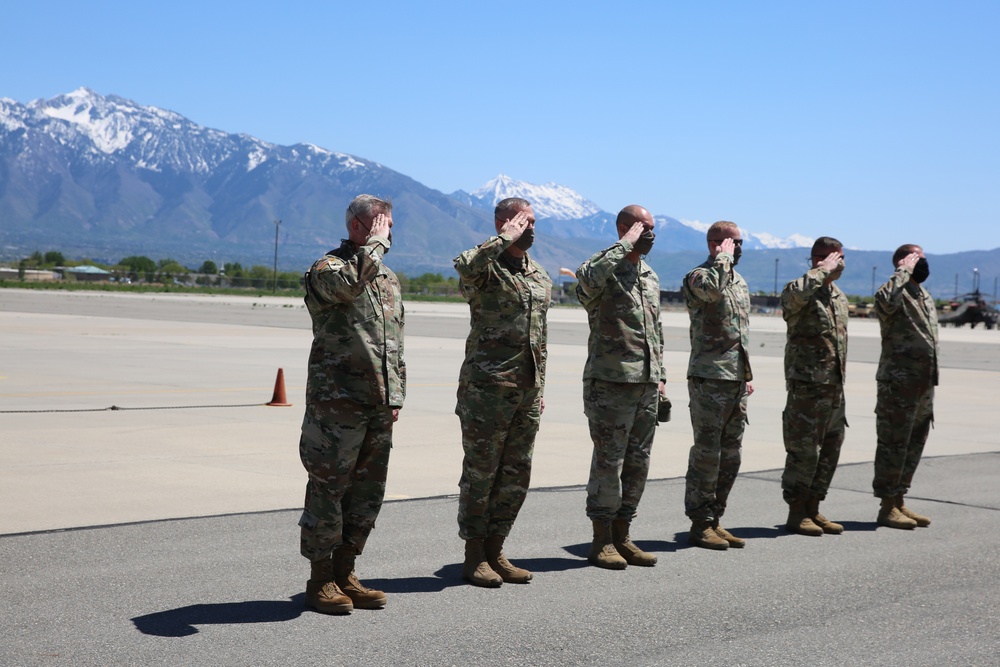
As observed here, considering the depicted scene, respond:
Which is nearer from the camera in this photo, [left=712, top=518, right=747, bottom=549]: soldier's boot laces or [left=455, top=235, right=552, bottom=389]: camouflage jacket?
[left=455, top=235, right=552, bottom=389]: camouflage jacket

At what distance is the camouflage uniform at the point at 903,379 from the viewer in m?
9.47

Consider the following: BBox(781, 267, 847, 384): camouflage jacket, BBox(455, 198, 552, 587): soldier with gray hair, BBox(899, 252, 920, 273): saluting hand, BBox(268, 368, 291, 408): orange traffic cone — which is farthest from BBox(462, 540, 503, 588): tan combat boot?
BBox(268, 368, 291, 408): orange traffic cone

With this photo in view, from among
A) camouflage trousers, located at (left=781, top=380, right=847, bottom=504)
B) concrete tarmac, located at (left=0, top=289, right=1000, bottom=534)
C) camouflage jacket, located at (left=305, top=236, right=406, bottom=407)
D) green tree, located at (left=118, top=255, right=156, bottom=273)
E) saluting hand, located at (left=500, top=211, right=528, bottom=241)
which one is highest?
green tree, located at (left=118, top=255, right=156, bottom=273)

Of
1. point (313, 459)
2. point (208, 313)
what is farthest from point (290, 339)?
point (313, 459)

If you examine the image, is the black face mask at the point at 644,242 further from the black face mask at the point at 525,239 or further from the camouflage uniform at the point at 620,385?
the black face mask at the point at 525,239

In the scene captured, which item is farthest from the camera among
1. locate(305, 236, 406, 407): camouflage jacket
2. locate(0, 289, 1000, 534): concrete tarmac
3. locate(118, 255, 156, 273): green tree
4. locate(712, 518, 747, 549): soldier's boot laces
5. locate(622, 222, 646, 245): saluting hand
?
locate(118, 255, 156, 273): green tree

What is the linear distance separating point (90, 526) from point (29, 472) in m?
2.43

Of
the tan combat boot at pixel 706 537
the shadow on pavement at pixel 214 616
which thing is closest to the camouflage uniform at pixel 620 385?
the tan combat boot at pixel 706 537

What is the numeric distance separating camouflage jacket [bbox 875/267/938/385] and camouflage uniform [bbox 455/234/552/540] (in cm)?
360

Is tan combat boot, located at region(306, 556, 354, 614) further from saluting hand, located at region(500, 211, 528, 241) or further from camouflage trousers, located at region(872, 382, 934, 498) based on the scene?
camouflage trousers, located at region(872, 382, 934, 498)

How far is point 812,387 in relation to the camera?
8969 mm

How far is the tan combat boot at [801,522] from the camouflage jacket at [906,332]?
54.0 inches

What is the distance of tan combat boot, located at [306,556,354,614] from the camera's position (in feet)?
20.6

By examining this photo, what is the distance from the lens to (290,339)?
3484cm
